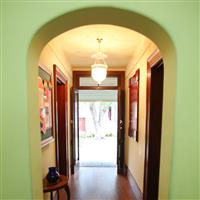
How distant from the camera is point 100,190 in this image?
117 inches

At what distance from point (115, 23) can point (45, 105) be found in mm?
1187

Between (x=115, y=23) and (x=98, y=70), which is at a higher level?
(x=115, y=23)

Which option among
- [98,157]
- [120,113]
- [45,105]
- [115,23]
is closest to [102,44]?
[45,105]

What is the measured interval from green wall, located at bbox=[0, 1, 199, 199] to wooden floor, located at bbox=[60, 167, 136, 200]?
7.04 ft

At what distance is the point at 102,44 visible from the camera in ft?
8.20

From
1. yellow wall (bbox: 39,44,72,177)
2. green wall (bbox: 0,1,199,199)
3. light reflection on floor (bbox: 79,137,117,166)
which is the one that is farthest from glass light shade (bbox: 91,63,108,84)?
light reflection on floor (bbox: 79,137,117,166)

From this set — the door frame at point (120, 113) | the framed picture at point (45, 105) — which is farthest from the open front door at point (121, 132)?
the framed picture at point (45, 105)

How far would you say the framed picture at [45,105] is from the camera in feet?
5.61

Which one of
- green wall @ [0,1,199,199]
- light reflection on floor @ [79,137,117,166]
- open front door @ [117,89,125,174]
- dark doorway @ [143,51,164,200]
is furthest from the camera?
light reflection on floor @ [79,137,117,166]

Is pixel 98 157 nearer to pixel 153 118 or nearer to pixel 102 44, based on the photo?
pixel 153 118

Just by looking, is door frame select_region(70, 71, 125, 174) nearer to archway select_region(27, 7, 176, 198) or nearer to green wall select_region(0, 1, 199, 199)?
archway select_region(27, 7, 176, 198)

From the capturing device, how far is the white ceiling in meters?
2.04

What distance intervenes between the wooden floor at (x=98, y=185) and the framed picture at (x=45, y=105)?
1.42 metres

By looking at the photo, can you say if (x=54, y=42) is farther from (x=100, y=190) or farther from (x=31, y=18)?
(x=100, y=190)
